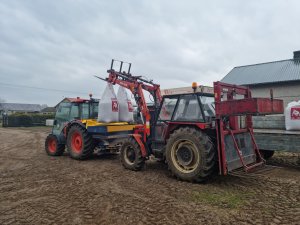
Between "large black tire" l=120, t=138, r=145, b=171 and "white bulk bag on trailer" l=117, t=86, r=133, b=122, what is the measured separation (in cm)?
204

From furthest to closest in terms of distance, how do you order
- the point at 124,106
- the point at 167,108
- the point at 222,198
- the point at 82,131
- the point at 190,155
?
1. the point at 124,106
2. the point at 82,131
3. the point at 167,108
4. the point at 190,155
5. the point at 222,198

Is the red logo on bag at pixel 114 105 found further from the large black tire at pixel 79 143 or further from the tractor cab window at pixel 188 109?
the tractor cab window at pixel 188 109

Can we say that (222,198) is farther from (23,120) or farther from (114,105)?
(23,120)

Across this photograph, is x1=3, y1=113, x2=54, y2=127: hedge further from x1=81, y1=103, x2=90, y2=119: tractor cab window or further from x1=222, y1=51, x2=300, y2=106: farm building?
x1=81, y1=103, x2=90, y2=119: tractor cab window

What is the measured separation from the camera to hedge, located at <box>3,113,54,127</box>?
108 feet

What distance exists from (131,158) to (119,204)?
8.41 ft

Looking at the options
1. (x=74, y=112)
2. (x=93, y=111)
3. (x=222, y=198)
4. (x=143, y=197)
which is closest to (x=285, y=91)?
(x=93, y=111)

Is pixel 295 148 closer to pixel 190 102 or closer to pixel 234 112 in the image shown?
pixel 234 112

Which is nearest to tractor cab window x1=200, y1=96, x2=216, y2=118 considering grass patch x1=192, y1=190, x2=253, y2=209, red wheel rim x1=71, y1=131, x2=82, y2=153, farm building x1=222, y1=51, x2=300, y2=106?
grass patch x1=192, y1=190, x2=253, y2=209

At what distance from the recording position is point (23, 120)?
33562 millimetres

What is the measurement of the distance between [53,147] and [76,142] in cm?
132

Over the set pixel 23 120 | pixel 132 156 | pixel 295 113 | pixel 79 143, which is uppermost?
pixel 23 120

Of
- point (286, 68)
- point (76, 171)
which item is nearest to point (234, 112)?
point (76, 171)

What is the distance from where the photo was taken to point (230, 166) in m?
5.30
